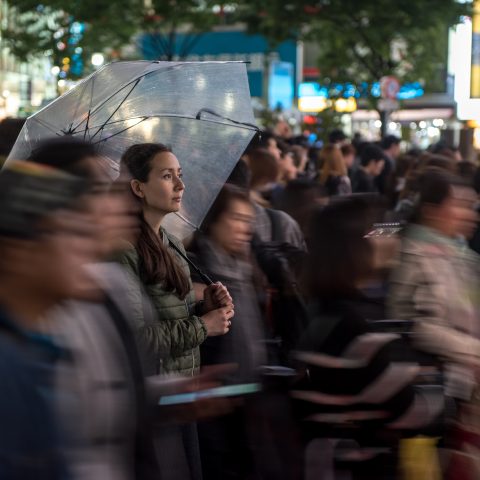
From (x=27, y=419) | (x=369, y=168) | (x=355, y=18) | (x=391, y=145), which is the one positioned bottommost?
(x=391, y=145)

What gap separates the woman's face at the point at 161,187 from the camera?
4.87 metres

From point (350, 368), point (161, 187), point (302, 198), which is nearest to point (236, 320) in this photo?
point (161, 187)

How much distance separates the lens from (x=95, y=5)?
2644 cm

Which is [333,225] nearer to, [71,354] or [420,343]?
[420,343]

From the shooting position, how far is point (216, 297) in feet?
15.6

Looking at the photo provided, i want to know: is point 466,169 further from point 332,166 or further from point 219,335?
point 219,335

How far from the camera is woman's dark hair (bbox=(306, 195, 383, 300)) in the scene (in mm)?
3914

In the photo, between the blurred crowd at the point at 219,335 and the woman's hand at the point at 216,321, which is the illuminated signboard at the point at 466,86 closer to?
the blurred crowd at the point at 219,335

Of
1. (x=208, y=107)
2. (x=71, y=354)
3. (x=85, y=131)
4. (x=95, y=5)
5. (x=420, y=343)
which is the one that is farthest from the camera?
(x=95, y=5)

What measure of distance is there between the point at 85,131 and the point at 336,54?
2681 centimetres

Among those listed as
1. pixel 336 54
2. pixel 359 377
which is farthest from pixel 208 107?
pixel 336 54

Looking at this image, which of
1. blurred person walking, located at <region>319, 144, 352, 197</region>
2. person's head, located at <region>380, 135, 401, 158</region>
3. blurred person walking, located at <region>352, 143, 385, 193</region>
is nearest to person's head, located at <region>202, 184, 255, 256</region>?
blurred person walking, located at <region>319, 144, 352, 197</region>

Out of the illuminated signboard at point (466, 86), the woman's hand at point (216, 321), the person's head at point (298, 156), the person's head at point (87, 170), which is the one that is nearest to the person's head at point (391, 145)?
the illuminated signboard at point (466, 86)

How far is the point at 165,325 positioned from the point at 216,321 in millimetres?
218
